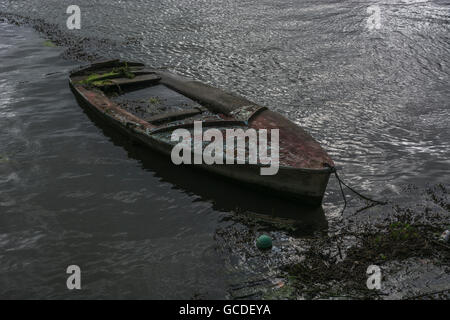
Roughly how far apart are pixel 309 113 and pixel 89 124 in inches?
239

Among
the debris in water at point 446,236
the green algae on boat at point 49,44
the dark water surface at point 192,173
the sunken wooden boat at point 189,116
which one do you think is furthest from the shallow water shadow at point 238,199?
the green algae on boat at point 49,44

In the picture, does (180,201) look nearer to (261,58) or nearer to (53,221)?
(53,221)

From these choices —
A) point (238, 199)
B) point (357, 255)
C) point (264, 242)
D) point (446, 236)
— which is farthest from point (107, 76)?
point (446, 236)

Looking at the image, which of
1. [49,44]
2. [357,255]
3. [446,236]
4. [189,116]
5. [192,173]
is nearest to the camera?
[357,255]

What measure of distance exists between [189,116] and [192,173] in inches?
75.2

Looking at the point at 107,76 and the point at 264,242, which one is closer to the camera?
the point at 264,242

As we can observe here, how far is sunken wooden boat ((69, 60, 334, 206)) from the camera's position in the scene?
27.0ft

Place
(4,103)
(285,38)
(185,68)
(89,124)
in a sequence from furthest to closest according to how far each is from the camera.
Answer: (285,38), (185,68), (4,103), (89,124)

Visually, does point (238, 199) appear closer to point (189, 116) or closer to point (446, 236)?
point (189, 116)

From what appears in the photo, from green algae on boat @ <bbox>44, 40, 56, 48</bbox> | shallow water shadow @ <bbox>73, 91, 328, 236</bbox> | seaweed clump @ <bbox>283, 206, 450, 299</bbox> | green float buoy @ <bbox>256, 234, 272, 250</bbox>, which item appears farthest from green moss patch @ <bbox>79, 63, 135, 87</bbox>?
seaweed clump @ <bbox>283, 206, 450, 299</bbox>

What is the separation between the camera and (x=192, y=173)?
9.60m

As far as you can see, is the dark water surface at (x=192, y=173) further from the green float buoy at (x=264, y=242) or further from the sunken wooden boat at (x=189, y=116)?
the sunken wooden boat at (x=189, y=116)
